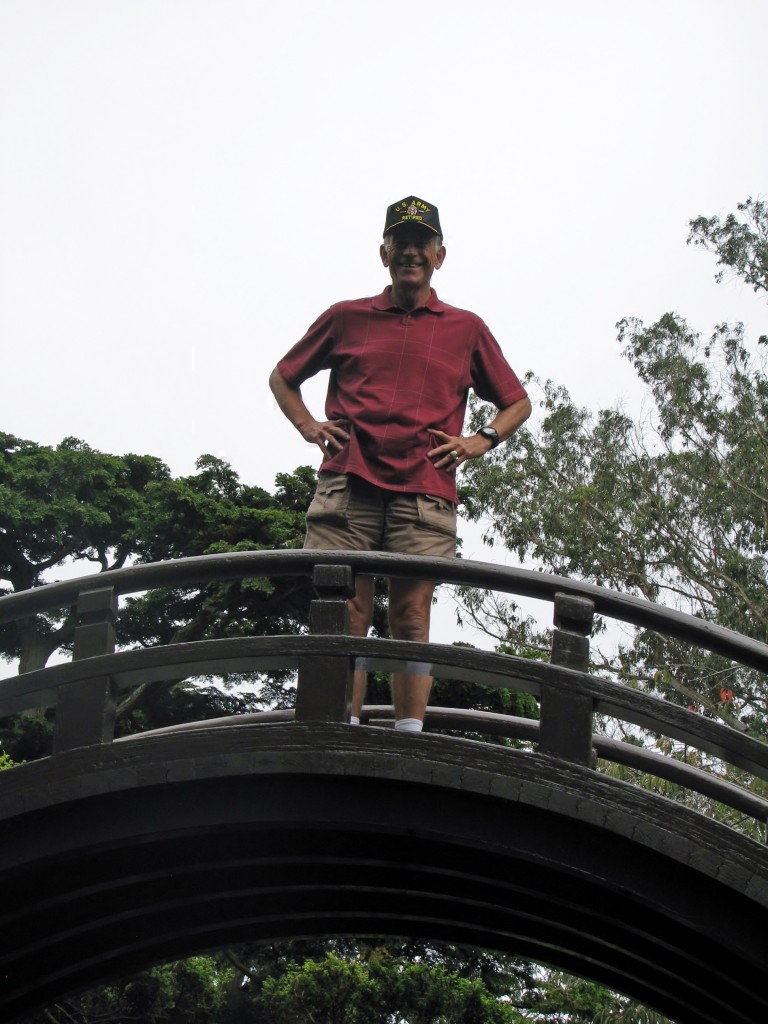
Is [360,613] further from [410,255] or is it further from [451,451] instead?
[410,255]

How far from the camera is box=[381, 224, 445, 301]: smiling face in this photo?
442 centimetres

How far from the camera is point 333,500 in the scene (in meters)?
4.32

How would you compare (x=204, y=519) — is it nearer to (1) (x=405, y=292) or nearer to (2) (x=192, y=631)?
(2) (x=192, y=631)

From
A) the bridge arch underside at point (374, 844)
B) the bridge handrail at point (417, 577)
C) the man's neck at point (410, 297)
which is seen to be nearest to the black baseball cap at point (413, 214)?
the man's neck at point (410, 297)

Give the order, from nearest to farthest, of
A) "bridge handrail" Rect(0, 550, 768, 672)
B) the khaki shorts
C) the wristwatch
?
"bridge handrail" Rect(0, 550, 768, 672) < the khaki shorts < the wristwatch

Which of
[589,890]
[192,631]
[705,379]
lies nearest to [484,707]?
[192,631]

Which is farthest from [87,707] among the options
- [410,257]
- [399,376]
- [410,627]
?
[410,257]

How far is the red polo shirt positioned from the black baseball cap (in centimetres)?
29

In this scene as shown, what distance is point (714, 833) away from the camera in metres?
3.44

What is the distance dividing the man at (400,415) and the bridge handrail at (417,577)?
1.04 feet

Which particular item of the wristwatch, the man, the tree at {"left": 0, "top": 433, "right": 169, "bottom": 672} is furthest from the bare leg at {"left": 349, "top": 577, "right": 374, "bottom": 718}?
the tree at {"left": 0, "top": 433, "right": 169, "bottom": 672}

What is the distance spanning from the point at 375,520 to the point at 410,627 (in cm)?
42

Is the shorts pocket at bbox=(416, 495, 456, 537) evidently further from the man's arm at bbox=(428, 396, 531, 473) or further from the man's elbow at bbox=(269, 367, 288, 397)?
the man's elbow at bbox=(269, 367, 288, 397)

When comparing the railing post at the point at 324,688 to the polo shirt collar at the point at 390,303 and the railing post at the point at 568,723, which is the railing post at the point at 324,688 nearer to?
the railing post at the point at 568,723
